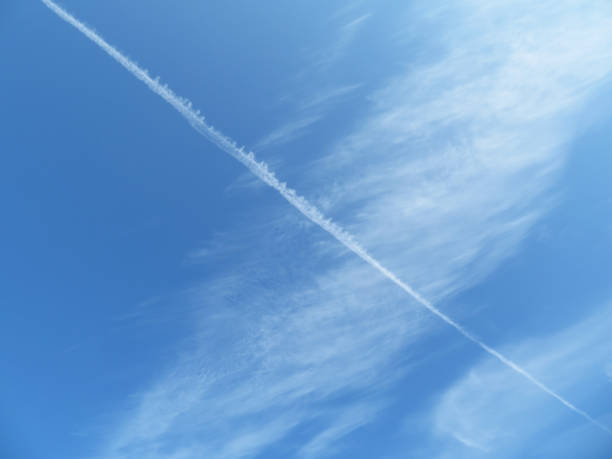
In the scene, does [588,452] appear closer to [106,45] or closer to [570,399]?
[570,399]

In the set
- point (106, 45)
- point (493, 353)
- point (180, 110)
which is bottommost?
point (493, 353)

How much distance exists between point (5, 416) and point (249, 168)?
271 inches

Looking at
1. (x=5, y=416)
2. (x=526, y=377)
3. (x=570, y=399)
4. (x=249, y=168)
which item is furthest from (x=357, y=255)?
(x=5, y=416)

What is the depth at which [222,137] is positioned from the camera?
6.46 meters

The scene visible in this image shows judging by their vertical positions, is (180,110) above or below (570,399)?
above

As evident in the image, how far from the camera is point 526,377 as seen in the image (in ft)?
23.1

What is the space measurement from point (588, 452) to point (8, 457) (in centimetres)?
1182

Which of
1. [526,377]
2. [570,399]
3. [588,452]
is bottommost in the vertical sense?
[588,452]

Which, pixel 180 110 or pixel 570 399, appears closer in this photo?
pixel 180 110

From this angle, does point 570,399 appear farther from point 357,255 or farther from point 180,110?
point 180,110

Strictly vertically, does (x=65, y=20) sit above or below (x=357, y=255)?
above

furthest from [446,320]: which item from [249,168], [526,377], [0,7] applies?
[0,7]

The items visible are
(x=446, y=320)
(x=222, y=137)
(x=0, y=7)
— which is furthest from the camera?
(x=446, y=320)

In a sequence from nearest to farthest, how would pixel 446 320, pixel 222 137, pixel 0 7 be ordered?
pixel 0 7, pixel 222 137, pixel 446 320
